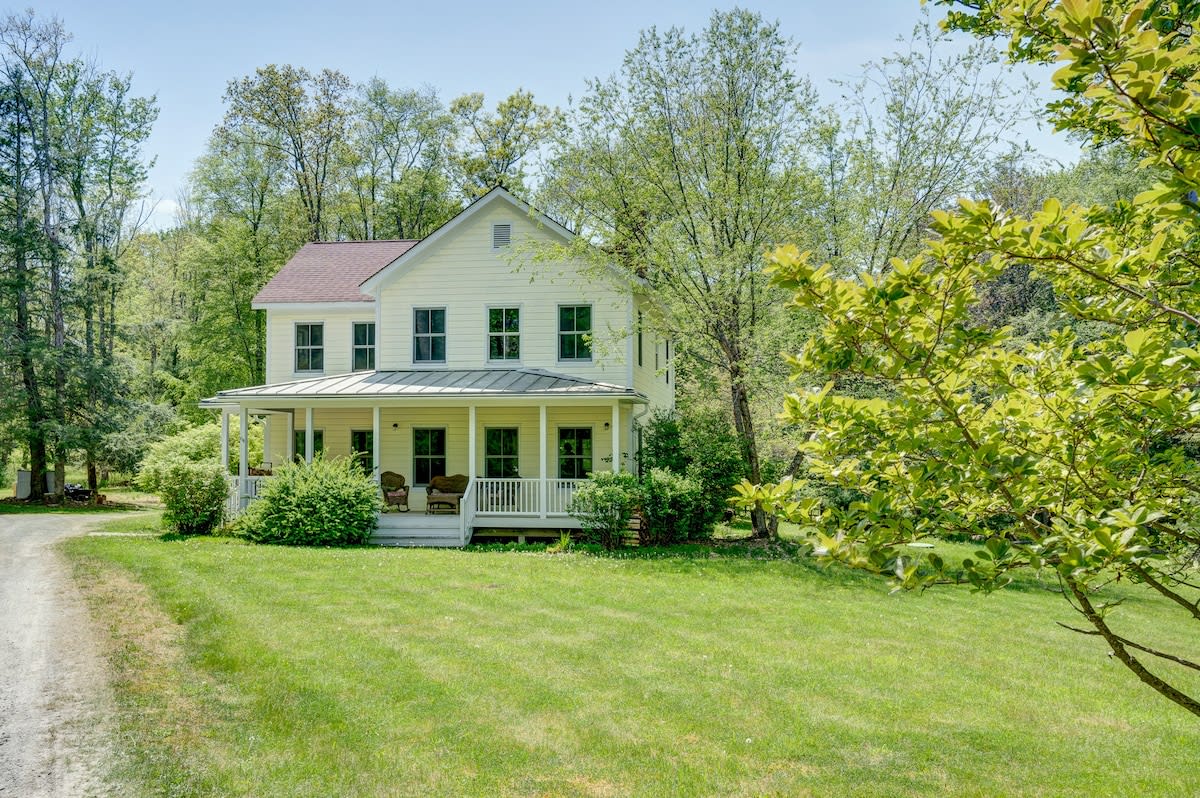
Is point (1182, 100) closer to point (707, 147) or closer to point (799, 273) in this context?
point (799, 273)

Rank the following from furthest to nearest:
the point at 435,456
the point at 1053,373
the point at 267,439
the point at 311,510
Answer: the point at 267,439 < the point at 435,456 < the point at 311,510 < the point at 1053,373

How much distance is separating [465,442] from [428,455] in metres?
1.05

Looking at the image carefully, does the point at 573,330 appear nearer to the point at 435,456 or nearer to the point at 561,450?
the point at 561,450

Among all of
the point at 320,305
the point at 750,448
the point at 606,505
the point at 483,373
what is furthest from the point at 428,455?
the point at 750,448

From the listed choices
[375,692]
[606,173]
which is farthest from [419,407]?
[375,692]

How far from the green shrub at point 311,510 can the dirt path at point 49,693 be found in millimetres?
4397

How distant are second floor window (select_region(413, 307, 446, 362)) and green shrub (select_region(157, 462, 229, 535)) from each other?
5355 mm

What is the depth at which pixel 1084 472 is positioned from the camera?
2979 mm

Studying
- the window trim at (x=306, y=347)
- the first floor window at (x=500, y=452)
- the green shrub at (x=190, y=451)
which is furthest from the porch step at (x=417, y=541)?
the window trim at (x=306, y=347)

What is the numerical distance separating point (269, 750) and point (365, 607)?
473cm

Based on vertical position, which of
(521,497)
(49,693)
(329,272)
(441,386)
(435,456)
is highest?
(329,272)

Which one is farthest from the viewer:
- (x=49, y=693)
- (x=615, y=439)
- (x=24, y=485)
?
(x=24, y=485)

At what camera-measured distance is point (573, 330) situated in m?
19.9

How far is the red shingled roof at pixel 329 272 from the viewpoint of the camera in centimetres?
2197
